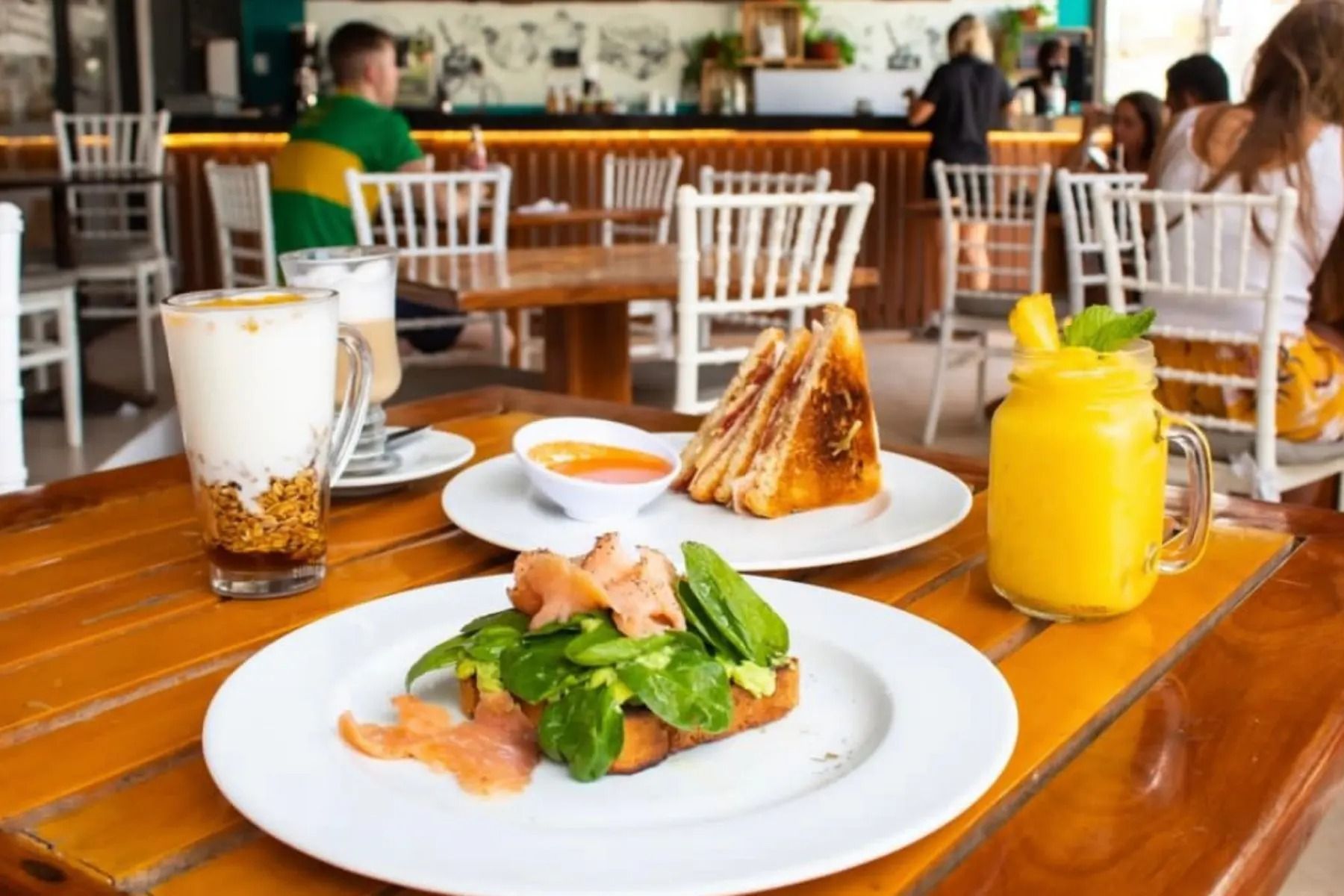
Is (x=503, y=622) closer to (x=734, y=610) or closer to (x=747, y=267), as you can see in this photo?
(x=734, y=610)

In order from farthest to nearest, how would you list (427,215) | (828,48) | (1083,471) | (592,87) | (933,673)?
(828,48)
(592,87)
(427,215)
(1083,471)
(933,673)

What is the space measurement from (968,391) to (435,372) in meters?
3.32

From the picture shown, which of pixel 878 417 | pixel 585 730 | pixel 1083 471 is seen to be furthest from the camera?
pixel 878 417

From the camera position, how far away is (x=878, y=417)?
5605 mm

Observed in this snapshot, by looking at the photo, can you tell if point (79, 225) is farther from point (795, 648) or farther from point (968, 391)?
point (795, 648)

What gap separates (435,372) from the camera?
10.7ft

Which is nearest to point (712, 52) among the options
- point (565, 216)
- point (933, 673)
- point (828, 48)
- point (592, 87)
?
point (828, 48)

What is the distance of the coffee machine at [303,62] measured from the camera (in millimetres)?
8508

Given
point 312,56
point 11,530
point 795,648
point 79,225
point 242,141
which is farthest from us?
point 312,56

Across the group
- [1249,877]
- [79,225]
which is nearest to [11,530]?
[1249,877]

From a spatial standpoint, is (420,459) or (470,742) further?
(420,459)

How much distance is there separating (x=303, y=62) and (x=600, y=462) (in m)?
8.56

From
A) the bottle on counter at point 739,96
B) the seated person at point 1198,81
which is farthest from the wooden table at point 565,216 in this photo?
the bottle on counter at point 739,96

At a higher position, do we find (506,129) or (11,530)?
(506,129)
